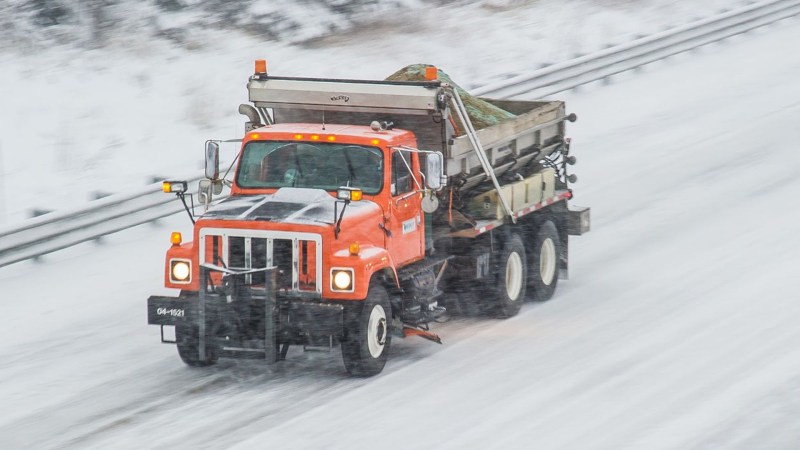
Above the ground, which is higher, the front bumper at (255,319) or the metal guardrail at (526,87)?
the metal guardrail at (526,87)

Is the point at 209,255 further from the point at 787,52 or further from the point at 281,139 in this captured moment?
the point at 787,52

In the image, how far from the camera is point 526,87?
2131 cm

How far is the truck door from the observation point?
Result: 38.9 feet

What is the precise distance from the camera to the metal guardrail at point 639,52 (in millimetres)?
21375

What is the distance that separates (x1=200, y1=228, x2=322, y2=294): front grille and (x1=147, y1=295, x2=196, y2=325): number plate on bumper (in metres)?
0.38

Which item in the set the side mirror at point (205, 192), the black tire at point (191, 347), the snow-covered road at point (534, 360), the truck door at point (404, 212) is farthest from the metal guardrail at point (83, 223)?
the truck door at point (404, 212)

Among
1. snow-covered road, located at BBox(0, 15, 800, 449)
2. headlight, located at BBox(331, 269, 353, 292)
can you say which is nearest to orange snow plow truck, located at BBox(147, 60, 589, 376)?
headlight, located at BBox(331, 269, 353, 292)

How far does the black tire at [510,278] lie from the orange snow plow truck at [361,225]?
0.02 metres

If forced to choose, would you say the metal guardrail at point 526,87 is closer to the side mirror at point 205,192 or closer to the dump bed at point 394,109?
the dump bed at point 394,109

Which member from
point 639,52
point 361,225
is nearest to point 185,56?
point 639,52

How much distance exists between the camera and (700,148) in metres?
19.8

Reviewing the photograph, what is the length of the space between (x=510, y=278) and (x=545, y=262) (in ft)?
2.55

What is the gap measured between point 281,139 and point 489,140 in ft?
7.34

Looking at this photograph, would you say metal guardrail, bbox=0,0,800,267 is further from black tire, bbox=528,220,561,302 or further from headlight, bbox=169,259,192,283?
black tire, bbox=528,220,561,302
